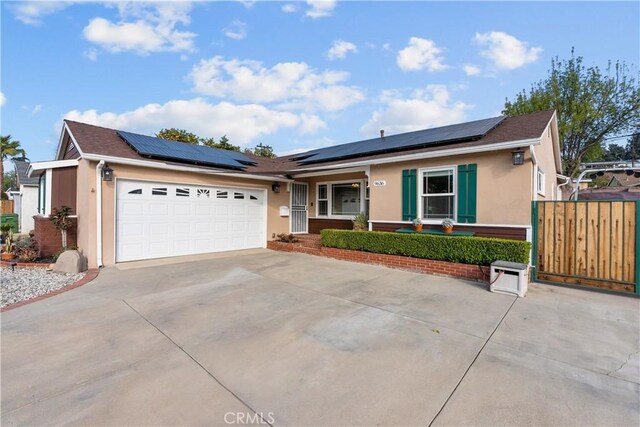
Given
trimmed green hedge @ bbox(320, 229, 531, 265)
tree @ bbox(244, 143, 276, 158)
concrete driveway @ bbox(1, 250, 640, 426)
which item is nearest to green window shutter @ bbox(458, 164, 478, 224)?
trimmed green hedge @ bbox(320, 229, 531, 265)

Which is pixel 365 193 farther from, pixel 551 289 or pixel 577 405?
pixel 577 405

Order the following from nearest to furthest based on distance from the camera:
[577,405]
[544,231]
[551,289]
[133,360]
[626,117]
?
[577,405], [133,360], [551,289], [544,231], [626,117]

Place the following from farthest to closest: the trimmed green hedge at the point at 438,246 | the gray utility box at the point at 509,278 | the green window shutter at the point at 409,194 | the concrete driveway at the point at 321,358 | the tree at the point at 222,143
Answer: the tree at the point at 222,143, the green window shutter at the point at 409,194, the trimmed green hedge at the point at 438,246, the gray utility box at the point at 509,278, the concrete driveway at the point at 321,358

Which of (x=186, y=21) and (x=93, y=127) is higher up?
(x=186, y=21)

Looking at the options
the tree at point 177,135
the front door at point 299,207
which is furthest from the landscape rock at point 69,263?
the tree at point 177,135

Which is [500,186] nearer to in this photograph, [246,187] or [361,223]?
[361,223]

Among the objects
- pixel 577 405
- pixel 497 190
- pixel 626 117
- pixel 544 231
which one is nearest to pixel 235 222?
pixel 497 190

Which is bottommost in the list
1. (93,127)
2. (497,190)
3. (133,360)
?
(133,360)

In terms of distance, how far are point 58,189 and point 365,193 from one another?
31.7 feet

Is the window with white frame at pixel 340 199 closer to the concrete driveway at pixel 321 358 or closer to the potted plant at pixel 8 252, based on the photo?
the concrete driveway at pixel 321 358

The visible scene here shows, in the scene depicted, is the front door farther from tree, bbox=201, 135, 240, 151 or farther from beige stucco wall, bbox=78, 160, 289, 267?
tree, bbox=201, 135, 240, 151

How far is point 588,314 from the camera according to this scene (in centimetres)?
445

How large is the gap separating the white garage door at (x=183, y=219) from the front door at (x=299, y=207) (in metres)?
1.46

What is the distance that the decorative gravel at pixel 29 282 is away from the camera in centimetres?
522
